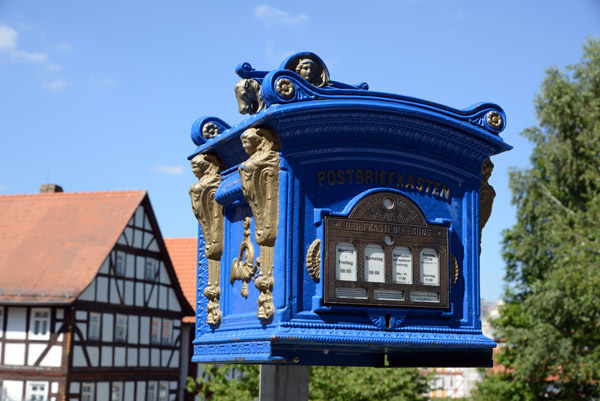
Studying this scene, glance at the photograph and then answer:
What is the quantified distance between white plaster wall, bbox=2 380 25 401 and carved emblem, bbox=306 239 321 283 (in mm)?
21125

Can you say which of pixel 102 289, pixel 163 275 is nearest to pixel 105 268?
pixel 102 289

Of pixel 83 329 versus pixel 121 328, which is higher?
pixel 121 328

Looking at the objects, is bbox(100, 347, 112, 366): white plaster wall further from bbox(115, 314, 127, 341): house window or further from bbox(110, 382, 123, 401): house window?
bbox(110, 382, 123, 401): house window

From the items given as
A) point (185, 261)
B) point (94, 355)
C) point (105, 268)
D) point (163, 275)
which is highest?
point (185, 261)

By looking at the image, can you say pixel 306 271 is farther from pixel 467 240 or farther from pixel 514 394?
pixel 514 394

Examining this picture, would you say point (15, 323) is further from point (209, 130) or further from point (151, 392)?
point (209, 130)

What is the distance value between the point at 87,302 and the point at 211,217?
1982 cm

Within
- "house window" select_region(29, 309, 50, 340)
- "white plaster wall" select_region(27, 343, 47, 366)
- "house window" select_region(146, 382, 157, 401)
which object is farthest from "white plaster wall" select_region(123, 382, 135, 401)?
"house window" select_region(29, 309, 50, 340)

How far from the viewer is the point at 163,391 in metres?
27.1

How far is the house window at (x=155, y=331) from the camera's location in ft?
87.2

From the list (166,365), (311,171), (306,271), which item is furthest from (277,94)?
(166,365)

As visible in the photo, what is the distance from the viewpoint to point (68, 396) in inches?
911

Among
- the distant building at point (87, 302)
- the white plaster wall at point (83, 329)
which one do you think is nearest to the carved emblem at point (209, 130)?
the distant building at point (87, 302)

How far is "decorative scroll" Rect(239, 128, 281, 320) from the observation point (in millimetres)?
4078
